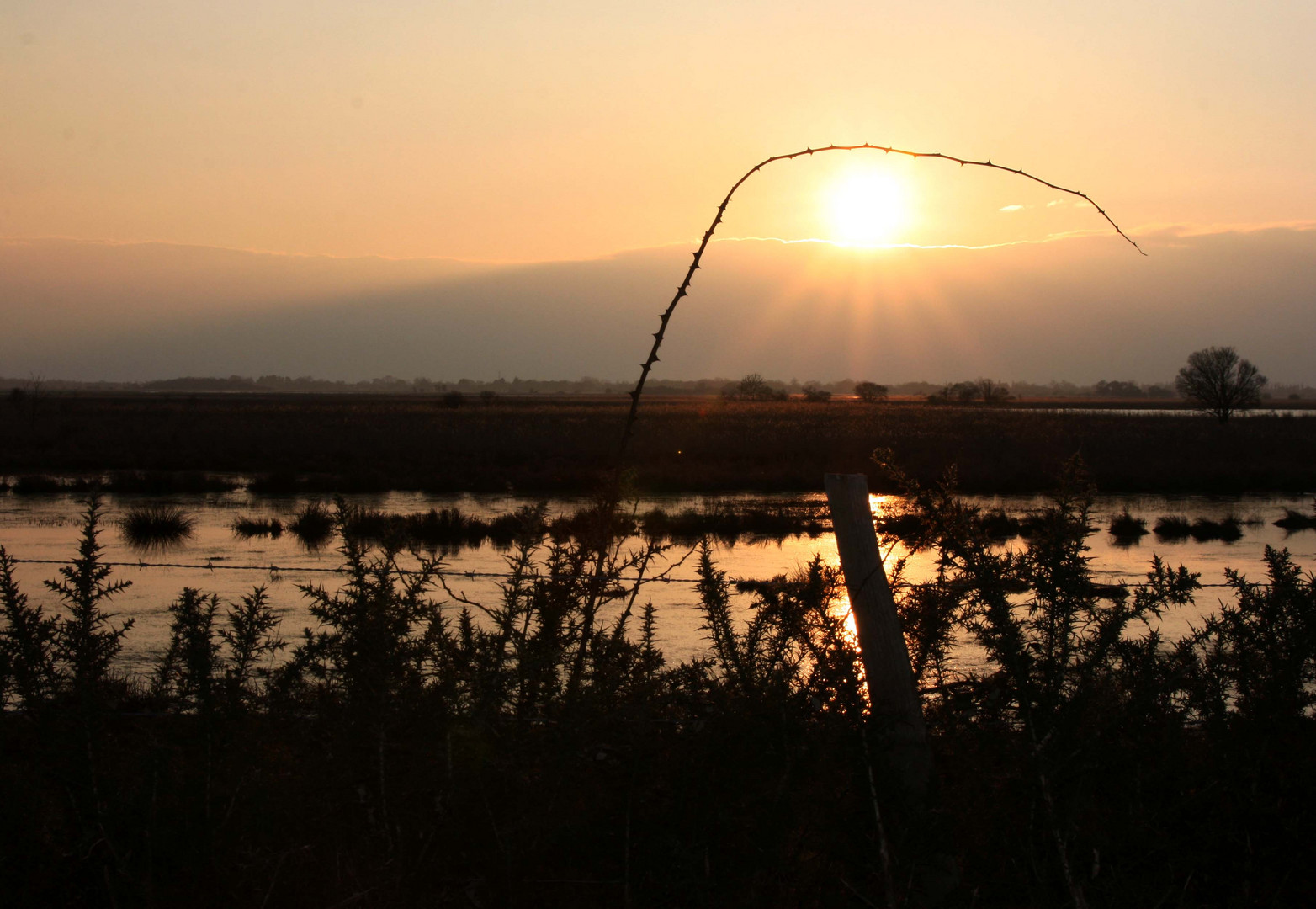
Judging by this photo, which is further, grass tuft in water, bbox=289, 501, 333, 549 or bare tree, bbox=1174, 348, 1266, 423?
bare tree, bbox=1174, 348, 1266, 423

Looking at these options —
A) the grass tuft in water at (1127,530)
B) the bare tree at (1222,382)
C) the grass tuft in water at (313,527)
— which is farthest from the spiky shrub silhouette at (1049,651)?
the bare tree at (1222,382)

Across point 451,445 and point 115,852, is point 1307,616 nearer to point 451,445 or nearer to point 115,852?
point 115,852

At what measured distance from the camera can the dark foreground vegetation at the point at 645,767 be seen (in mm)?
2234

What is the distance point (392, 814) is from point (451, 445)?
37.3m

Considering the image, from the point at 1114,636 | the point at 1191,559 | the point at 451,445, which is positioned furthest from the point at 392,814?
the point at 451,445

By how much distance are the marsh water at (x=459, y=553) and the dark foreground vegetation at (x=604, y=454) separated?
183 centimetres

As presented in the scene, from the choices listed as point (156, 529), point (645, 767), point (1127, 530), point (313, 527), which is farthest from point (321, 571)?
point (1127, 530)

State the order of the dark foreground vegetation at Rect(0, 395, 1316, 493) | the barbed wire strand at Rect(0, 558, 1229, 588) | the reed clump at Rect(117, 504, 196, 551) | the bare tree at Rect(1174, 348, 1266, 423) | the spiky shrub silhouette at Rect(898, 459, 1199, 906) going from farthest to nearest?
the bare tree at Rect(1174, 348, 1266, 423)
the dark foreground vegetation at Rect(0, 395, 1316, 493)
the reed clump at Rect(117, 504, 196, 551)
the barbed wire strand at Rect(0, 558, 1229, 588)
the spiky shrub silhouette at Rect(898, 459, 1199, 906)

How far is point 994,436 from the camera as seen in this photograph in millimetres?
43938

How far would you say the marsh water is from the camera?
9234 mm

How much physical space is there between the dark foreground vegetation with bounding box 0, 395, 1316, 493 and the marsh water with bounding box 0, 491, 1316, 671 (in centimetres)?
183

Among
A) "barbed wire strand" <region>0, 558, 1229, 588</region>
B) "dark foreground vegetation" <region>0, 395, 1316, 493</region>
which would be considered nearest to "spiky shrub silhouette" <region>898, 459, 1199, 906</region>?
"barbed wire strand" <region>0, 558, 1229, 588</region>

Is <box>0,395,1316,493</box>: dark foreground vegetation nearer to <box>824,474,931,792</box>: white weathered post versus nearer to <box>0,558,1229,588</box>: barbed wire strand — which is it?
<box>0,558,1229,588</box>: barbed wire strand

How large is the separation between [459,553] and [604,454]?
55.8 feet
